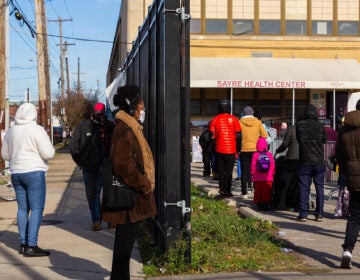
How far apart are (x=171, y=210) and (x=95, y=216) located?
3.00 metres

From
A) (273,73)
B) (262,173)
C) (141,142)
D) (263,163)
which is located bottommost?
(262,173)

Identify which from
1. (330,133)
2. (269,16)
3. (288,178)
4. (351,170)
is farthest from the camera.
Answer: (269,16)

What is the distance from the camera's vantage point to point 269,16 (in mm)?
28516

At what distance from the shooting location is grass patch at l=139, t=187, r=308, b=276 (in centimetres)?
617

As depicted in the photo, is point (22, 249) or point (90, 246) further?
point (90, 246)

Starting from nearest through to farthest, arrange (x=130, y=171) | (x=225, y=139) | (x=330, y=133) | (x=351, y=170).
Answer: (x=130, y=171)
(x=351, y=170)
(x=225, y=139)
(x=330, y=133)

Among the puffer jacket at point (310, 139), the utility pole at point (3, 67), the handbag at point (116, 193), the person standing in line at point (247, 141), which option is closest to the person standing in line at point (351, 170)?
the puffer jacket at point (310, 139)

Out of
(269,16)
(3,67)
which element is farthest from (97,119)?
(269,16)

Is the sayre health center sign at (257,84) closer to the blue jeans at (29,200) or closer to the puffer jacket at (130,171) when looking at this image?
the blue jeans at (29,200)

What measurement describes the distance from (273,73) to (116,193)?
→ 21.4 meters

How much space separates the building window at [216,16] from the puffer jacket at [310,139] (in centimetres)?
1974

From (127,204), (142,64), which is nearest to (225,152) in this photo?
(142,64)

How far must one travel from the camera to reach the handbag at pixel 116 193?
4.81m

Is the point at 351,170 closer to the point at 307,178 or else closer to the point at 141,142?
the point at 307,178
